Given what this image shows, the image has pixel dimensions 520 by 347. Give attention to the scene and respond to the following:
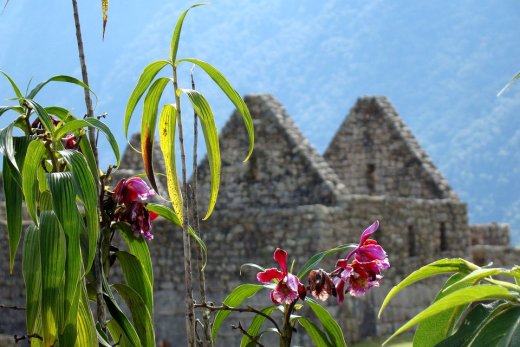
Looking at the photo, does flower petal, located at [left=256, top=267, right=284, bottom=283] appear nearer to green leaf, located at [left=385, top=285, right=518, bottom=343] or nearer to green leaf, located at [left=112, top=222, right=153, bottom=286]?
green leaf, located at [left=112, top=222, right=153, bottom=286]

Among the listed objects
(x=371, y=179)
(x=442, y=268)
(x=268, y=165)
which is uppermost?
(x=371, y=179)

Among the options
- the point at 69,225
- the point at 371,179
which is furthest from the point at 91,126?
the point at 371,179

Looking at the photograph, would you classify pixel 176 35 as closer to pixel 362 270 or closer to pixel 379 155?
pixel 362 270

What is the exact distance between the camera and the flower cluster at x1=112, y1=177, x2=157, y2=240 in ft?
21.5

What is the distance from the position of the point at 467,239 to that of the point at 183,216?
1748 cm

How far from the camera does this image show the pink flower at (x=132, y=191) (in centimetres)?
653

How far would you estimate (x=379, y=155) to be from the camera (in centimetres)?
2455

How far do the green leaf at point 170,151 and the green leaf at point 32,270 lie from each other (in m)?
0.53

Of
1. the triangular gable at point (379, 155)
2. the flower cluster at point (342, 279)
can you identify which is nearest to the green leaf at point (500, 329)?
the flower cluster at point (342, 279)

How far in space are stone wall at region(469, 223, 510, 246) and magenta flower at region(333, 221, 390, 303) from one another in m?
19.6

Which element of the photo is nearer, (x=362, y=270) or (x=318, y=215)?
(x=362, y=270)

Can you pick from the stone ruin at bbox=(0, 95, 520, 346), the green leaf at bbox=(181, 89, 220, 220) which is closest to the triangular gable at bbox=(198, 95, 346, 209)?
the stone ruin at bbox=(0, 95, 520, 346)

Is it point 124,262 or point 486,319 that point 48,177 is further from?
point 486,319

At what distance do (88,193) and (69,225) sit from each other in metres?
0.14
